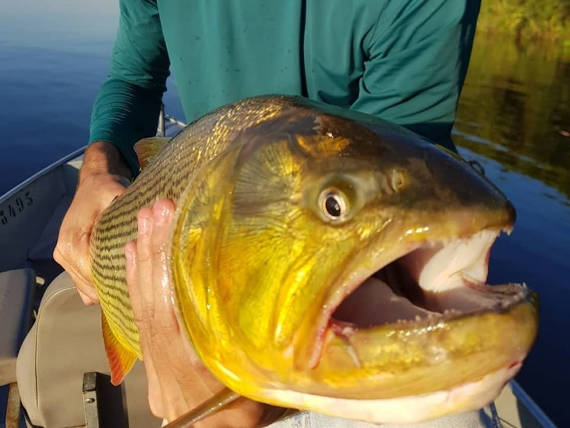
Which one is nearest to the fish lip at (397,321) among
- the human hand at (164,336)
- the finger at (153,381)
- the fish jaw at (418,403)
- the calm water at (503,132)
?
the fish jaw at (418,403)

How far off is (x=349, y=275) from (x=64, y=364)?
2.25 meters

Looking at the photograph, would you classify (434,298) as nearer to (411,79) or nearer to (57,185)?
(411,79)

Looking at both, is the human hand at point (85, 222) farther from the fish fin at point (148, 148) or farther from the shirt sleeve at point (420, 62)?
the shirt sleeve at point (420, 62)

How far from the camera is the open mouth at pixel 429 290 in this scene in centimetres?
102

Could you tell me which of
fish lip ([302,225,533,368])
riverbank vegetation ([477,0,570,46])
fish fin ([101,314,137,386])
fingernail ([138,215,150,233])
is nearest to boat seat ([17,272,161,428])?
fish fin ([101,314,137,386])

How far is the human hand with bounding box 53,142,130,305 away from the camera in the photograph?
2.41 metres

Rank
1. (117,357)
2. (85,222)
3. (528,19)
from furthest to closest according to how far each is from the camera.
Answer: (528,19) → (85,222) → (117,357)

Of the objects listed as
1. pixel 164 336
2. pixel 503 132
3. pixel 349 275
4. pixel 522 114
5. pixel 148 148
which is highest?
pixel 349 275

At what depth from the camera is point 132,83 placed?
3281 mm

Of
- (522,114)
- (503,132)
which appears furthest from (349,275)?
(522,114)

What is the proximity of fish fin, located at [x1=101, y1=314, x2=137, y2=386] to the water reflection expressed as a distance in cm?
1038

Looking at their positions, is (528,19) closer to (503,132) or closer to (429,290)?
(503,132)

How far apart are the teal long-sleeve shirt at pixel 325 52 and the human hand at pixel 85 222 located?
484 millimetres

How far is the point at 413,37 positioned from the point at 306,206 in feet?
4.36
